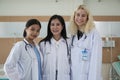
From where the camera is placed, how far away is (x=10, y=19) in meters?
5.74

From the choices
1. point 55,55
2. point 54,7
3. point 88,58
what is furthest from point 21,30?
point 88,58

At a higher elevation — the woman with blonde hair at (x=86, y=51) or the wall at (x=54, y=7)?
the wall at (x=54, y=7)

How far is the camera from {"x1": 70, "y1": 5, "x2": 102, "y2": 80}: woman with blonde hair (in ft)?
7.80

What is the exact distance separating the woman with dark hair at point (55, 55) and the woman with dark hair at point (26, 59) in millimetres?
102

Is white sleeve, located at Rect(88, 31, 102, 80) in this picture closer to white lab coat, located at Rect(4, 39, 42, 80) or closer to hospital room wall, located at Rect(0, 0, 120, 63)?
white lab coat, located at Rect(4, 39, 42, 80)

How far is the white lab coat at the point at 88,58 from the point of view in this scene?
7.79ft

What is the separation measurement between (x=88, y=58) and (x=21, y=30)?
11.5 ft

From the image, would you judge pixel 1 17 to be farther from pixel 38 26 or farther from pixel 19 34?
pixel 38 26

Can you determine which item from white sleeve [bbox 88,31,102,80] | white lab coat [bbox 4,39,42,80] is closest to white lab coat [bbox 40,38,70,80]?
white lab coat [bbox 4,39,42,80]

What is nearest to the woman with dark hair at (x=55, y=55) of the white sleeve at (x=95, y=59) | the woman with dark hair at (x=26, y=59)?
the woman with dark hair at (x=26, y=59)

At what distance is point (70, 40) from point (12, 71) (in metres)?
0.74

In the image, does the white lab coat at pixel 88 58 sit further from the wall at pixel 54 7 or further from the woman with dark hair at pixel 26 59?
the wall at pixel 54 7

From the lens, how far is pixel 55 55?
2.46m

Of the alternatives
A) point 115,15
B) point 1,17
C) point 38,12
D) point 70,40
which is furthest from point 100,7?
point 70,40
